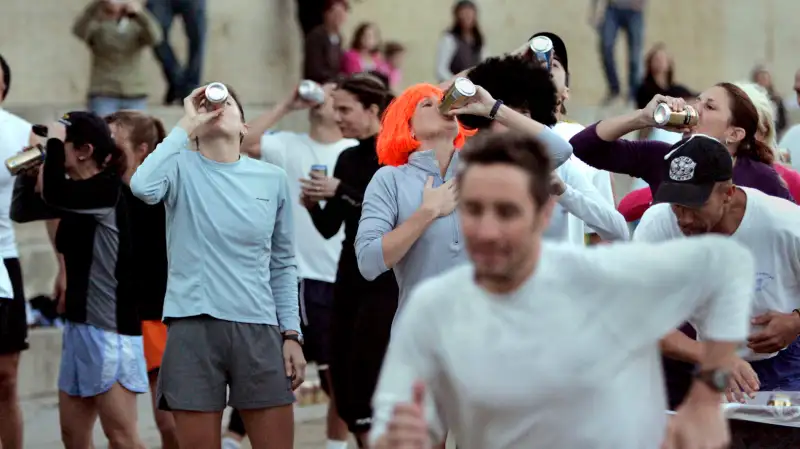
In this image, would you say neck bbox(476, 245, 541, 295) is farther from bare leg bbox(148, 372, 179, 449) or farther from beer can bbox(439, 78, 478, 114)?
bare leg bbox(148, 372, 179, 449)

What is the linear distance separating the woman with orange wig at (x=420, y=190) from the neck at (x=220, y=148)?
2.01ft

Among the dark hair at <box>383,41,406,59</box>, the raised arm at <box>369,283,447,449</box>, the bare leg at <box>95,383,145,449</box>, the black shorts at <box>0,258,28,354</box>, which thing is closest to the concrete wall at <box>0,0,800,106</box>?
the dark hair at <box>383,41,406,59</box>

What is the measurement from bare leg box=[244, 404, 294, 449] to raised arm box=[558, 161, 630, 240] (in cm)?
137

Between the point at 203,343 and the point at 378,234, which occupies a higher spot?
the point at 378,234

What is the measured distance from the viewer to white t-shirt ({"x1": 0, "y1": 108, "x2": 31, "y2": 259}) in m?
7.43

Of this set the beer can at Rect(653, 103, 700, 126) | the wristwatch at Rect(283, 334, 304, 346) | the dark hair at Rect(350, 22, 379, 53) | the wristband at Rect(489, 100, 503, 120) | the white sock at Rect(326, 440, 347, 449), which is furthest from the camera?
the dark hair at Rect(350, 22, 379, 53)

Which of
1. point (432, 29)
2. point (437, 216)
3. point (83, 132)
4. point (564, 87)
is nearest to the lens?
point (437, 216)

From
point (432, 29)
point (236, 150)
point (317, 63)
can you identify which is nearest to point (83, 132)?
point (236, 150)

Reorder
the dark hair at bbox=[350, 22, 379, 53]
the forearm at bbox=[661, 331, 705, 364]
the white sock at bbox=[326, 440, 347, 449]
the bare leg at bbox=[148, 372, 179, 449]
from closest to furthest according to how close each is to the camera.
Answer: the forearm at bbox=[661, 331, 705, 364]
the bare leg at bbox=[148, 372, 179, 449]
the white sock at bbox=[326, 440, 347, 449]
the dark hair at bbox=[350, 22, 379, 53]

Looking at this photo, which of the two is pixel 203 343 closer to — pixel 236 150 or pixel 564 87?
pixel 236 150

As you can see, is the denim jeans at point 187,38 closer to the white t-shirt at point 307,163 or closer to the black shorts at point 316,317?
the white t-shirt at point 307,163

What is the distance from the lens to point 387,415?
10.9 feet

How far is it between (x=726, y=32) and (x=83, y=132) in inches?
587

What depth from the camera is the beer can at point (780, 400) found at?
5160 millimetres
